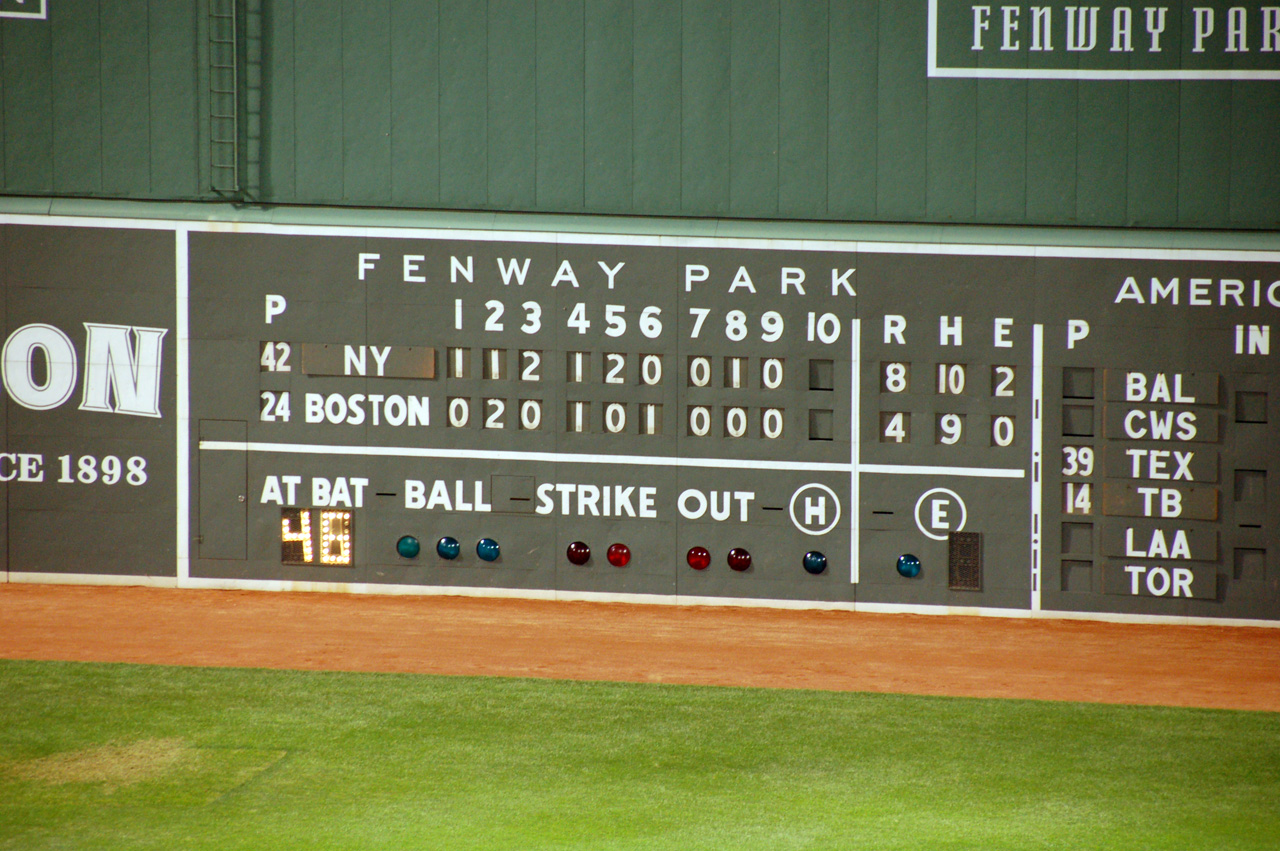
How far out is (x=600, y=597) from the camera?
11.4 m

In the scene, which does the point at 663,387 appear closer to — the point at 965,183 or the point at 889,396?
the point at 889,396

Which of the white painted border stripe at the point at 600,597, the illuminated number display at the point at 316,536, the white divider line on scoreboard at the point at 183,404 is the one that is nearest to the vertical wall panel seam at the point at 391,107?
the white divider line on scoreboard at the point at 183,404

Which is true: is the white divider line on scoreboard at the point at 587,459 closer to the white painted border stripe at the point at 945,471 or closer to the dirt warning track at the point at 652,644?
the white painted border stripe at the point at 945,471

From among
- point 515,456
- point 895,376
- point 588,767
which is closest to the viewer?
point 588,767

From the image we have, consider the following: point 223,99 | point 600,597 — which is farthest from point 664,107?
point 600,597

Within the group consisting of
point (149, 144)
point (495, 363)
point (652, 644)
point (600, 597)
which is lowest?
point (652, 644)

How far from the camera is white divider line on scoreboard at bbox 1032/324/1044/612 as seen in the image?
10883 mm

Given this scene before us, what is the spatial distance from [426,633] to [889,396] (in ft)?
13.4

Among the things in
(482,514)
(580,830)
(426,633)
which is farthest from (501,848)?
(482,514)

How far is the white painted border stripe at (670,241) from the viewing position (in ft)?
35.3

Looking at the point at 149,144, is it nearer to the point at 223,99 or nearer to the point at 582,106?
the point at 223,99

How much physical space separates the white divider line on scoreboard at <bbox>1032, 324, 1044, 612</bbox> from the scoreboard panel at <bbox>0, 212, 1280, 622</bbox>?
22mm

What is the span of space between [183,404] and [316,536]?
1565mm

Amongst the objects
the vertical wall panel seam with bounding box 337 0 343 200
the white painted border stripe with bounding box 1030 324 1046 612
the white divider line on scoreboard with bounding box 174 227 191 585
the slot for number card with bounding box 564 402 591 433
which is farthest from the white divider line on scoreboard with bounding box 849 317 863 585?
the white divider line on scoreboard with bounding box 174 227 191 585
